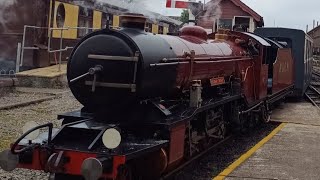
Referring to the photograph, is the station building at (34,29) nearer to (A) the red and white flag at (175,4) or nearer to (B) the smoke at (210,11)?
(A) the red and white flag at (175,4)

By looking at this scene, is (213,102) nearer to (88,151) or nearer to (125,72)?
(125,72)

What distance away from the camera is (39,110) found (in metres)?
10.6

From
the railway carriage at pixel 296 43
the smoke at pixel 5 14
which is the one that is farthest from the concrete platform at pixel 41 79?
the railway carriage at pixel 296 43

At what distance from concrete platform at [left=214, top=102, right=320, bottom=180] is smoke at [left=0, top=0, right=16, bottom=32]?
8683 millimetres

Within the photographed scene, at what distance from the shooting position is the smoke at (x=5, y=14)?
13.6 meters

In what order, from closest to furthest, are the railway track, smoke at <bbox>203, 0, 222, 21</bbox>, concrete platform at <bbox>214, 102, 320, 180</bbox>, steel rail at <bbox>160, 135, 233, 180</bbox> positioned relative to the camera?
steel rail at <bbox>160, 135, 233, 180</bbox>, concrete platform at <bbox>214, 102, 320, 180</bbox>, the railway track, smoke at <bbox>203, 0, 222, 21</bbox>

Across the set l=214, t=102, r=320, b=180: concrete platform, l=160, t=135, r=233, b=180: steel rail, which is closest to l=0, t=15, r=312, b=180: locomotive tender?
l=160, t=135, r=233, b=180: steel rail

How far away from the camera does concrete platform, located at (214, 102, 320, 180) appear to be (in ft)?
20.5

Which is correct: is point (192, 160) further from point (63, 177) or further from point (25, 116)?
point (25, 116)

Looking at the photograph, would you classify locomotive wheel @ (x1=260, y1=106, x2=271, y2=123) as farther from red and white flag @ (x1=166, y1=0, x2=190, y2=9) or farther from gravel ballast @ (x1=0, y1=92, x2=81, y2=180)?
gravel ballast @ (x1=0, y1=92, x2=81, y2=180)

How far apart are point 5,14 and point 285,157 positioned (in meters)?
10.1

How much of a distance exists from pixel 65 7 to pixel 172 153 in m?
11.1

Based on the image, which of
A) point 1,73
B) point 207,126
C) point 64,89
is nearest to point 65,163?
point 207,126

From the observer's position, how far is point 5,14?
46.1 ft
